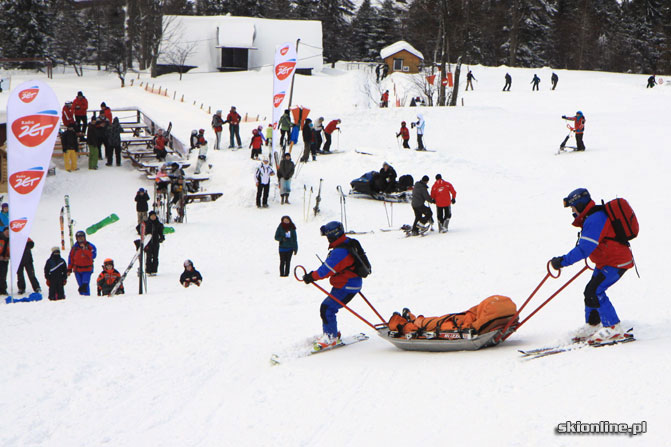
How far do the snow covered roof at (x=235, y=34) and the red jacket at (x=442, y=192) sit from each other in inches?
→ 1761

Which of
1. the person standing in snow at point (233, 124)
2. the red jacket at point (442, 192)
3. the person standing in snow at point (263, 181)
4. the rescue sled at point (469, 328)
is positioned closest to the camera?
the rescue sled at point (469, 328)

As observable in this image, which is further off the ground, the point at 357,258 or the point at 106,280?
the point at 357,258

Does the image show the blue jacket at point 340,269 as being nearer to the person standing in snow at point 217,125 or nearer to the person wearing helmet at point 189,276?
the person wearing helmet at point 189,276

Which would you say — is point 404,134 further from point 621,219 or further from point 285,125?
point 621,219

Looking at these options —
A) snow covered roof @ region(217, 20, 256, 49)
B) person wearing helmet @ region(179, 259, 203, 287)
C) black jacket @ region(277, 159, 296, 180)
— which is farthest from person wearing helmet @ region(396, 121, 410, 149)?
snow covered roof @ region(217, 20, 256, 49)

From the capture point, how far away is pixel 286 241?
12.4 meters

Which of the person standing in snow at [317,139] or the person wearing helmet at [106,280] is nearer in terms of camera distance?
the person wearing helmet at [106,280]

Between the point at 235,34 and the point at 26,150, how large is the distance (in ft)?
160

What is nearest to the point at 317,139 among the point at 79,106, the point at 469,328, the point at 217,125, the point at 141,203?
the point at 217,125

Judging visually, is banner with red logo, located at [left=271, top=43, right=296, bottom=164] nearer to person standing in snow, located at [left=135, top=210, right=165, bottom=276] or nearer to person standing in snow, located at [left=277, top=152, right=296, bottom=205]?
person standing in snow, located at [left=277, top=152, right=296, bottom=205]

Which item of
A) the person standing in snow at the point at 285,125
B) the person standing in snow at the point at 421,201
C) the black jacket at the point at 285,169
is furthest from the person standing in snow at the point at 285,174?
the person standing in snow at the point at 421,201

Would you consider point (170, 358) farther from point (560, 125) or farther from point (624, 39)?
point (624, 39)

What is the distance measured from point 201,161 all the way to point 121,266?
9.59 meters

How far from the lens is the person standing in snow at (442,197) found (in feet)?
48.7
